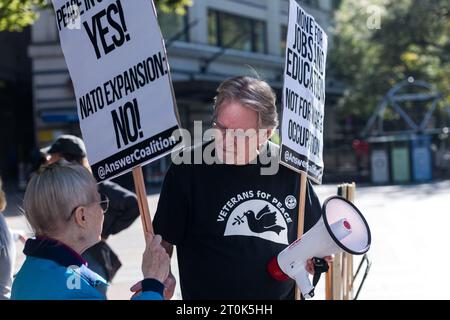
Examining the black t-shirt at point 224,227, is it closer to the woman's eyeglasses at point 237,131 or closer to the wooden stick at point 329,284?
the woman's eyeglasses at point 237,131

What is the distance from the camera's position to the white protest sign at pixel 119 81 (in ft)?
8.68

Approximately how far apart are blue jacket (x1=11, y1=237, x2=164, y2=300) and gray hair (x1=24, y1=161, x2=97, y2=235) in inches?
2.5

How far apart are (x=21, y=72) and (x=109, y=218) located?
30.5 meters

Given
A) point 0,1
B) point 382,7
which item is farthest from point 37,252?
point 382,7

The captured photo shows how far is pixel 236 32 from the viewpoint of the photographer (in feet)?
104

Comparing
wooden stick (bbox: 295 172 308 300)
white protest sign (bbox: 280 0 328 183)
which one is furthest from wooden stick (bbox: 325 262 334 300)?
wooden stick (bbox: 295 172 308 300)

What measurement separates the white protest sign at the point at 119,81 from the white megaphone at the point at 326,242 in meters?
0.65

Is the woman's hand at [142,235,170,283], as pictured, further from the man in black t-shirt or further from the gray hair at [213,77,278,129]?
the gray hair at [213,77,278,129]

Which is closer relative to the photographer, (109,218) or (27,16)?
(109,218)

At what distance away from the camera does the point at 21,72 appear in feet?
110

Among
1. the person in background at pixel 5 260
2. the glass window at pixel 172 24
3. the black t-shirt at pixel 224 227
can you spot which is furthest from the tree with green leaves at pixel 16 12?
the glass window at pixel 172 24

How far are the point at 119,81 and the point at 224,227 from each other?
2.50 feet

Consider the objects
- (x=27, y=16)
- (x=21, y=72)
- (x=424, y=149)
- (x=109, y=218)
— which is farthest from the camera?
(x=21, y=72)

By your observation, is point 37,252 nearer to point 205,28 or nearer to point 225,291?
point 225,291
